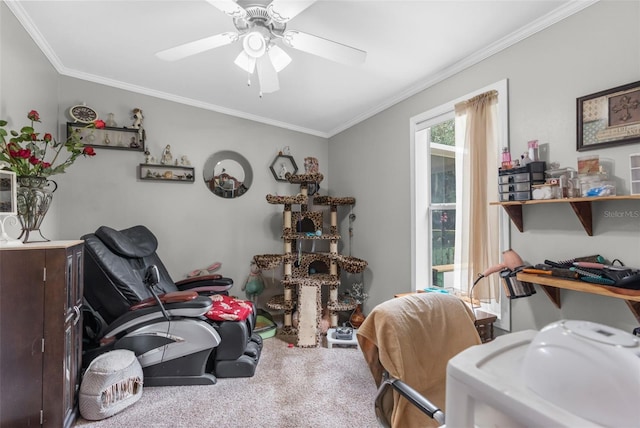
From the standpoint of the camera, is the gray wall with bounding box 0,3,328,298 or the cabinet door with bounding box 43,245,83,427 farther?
the gray wall with bounding box 0,3,328,298

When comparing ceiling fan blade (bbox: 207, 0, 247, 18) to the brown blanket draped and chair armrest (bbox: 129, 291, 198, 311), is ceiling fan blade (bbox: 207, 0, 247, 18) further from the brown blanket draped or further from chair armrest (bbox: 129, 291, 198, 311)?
Result: chair armrest (bbox: 129, 291, 198, 311)

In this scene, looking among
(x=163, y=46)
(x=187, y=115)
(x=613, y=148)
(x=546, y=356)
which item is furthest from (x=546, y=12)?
(x=187, y=115)

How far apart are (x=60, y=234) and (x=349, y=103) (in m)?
3.23

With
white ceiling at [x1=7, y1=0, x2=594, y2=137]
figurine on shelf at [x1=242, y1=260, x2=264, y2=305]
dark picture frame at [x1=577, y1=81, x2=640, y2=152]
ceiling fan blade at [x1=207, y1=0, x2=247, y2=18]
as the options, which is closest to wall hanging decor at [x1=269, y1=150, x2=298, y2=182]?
white ceiling at [x1=7, y1=0, x2=594, y2=137]

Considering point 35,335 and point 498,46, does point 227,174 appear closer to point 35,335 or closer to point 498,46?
point 35,335

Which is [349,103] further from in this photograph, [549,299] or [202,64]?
[549,299]

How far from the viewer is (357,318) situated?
322cm

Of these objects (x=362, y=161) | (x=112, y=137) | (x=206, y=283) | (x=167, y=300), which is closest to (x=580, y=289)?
(x=362, y=161)

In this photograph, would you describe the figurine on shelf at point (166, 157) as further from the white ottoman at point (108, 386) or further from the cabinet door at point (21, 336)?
the white ottoman at point (108, 386)

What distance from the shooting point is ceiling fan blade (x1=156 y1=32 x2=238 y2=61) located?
5.46 ft

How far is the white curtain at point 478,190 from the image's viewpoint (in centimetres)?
206

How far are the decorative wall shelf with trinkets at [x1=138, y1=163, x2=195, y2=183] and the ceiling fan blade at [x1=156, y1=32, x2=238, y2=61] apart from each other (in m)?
1.71

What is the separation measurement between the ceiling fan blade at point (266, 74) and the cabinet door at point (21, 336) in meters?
1.66

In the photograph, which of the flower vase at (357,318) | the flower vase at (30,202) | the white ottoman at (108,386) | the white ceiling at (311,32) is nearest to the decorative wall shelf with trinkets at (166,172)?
the white ceiling at (311,32)
